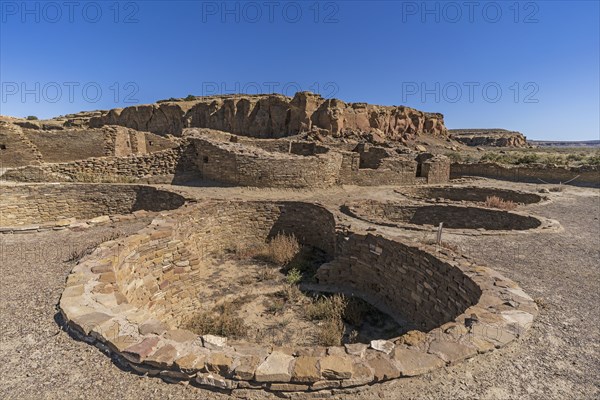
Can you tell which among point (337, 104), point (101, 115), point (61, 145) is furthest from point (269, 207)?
point (101, 115)

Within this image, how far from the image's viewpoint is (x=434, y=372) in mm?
2723

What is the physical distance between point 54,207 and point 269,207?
766 centimetres

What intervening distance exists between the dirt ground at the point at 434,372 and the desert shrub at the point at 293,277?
3.99 m

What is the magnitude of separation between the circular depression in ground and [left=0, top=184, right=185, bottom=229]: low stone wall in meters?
6.52

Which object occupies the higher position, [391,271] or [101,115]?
[101,115]

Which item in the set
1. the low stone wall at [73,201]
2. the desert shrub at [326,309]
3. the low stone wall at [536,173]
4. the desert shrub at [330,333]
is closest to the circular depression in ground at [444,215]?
the desert shrub at [326,309]

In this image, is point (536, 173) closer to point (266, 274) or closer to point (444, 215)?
point (444, 215)

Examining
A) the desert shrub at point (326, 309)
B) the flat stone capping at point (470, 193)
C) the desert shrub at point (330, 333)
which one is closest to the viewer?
the desert shrub at point (330, 333)

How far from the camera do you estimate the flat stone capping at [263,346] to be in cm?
258

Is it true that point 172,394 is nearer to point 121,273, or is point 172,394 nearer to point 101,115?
point 121,273

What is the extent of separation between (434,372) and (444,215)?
8.67m

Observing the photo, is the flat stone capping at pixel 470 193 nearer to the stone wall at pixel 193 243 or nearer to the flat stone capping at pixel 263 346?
the stone wall at pixel 193 243

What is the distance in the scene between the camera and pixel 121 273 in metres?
4.76

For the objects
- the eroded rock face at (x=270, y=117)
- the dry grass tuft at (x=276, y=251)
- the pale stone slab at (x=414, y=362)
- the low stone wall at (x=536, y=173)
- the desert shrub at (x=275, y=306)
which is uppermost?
the eroded rock face at (x=270, y=117)
